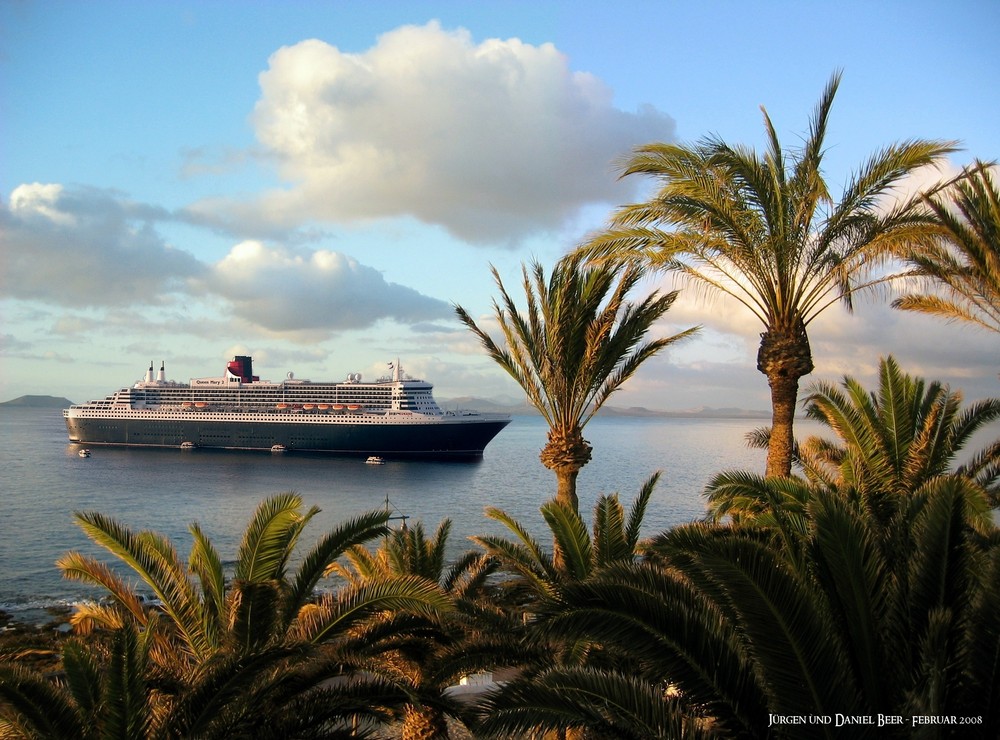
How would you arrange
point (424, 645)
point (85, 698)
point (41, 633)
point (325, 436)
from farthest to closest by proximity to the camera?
point (325, 436), point (41, 633), point (424, 645), point (85, 698)

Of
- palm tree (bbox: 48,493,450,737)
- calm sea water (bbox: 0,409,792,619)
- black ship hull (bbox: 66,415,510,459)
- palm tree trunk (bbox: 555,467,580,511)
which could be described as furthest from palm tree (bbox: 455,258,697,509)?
Answer: black ship hull (bbox: 66,415,510,459)

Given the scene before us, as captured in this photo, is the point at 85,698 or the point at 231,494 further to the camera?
the point at 231,494

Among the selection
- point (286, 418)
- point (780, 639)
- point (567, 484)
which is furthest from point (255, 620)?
point (286, 418)

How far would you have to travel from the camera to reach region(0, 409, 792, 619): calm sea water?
25062 millimetres

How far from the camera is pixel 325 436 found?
58344mm

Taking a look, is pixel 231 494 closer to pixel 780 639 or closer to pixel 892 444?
pixel 892 444

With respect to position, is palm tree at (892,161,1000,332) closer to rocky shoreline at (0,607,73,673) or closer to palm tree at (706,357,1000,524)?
palm tree at (706,357,1000,524)

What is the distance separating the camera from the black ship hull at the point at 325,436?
56750 mm

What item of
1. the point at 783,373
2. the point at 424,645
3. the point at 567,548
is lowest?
the point at 424,645

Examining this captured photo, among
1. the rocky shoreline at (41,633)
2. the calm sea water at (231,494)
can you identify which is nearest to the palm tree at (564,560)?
the rocky shoreline at (41,633)

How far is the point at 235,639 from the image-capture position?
547 cm

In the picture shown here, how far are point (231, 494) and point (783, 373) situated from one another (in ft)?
117

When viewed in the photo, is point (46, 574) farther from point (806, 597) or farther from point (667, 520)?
point (806, 597)

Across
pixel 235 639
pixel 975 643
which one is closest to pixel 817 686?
pixel 975 643
